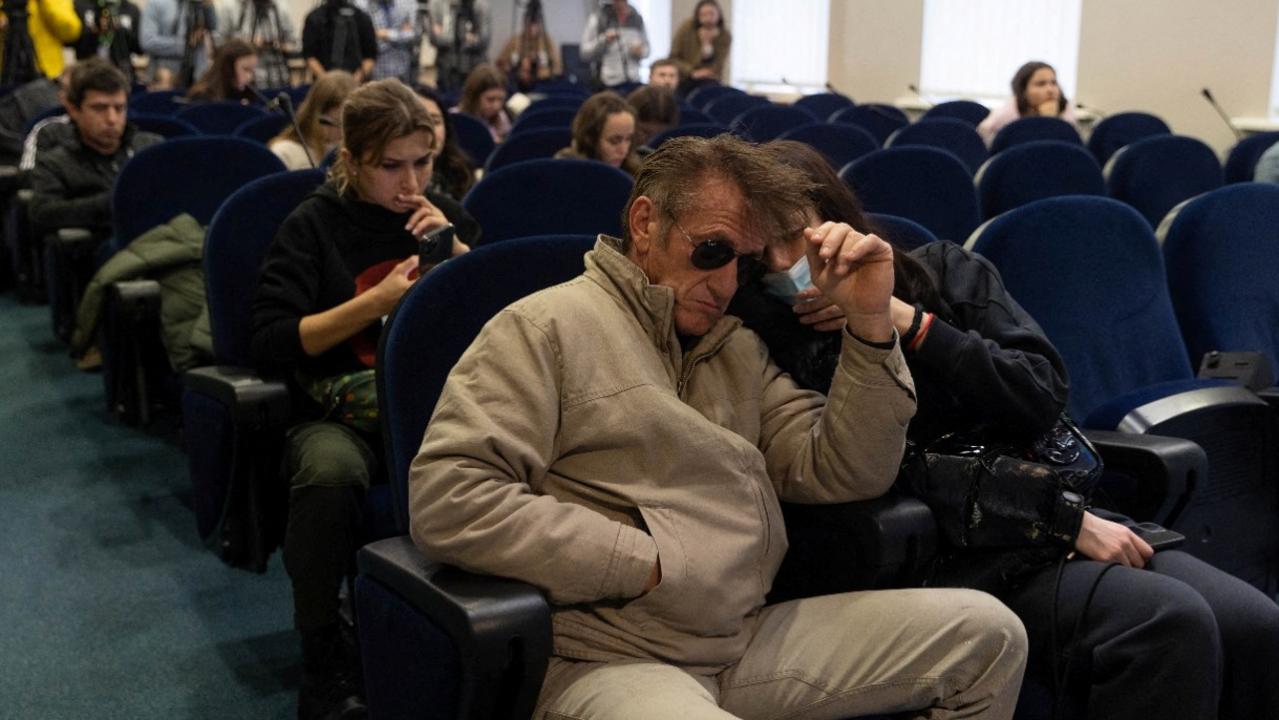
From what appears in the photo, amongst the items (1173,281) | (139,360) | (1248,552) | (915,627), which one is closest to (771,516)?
(915,627)

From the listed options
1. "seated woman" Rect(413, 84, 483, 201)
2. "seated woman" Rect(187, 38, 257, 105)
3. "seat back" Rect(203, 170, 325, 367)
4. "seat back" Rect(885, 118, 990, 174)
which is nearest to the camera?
"seat back" Rect(203, 170, 325, 367)

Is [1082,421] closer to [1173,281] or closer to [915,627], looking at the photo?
[1173,281]

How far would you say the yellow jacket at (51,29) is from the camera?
24.1 feet

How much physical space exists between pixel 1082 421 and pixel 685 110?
16.2 feet

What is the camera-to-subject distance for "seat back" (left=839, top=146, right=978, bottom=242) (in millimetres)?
3469

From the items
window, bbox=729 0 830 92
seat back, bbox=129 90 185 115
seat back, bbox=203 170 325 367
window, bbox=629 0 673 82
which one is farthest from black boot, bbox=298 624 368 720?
window, bbox=629 0 673 82

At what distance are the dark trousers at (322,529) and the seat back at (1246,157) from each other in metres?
4.13

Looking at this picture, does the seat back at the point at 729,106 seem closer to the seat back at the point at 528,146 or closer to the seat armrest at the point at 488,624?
the seat back at the point at 528,146

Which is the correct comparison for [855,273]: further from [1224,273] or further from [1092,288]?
[1224,273]

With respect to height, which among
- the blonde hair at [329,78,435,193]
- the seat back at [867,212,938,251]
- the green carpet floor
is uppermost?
the blonde hair at [329,78,435,193]

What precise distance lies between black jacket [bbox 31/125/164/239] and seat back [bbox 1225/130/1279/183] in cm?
401

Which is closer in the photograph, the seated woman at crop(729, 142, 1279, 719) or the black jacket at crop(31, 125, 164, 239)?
the seated woman at crop(729, 142, 1279, 719)

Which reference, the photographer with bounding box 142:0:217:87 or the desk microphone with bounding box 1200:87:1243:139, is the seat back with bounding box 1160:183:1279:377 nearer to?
the desk microphone with bounding box 1200:87:1243:139

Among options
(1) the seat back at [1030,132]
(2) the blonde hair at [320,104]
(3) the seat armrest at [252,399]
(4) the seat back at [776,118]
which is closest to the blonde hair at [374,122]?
(3) the seat armrest at [252,399]
